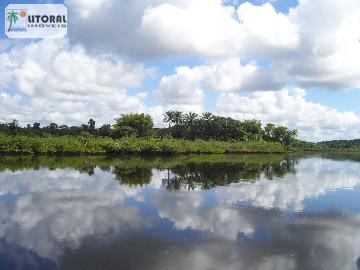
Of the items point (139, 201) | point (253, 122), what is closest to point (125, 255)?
point (139, 201)

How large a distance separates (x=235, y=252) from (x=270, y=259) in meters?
0.99

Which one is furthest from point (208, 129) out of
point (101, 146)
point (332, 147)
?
point (332, 147)

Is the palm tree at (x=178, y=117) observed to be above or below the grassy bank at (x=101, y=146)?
above

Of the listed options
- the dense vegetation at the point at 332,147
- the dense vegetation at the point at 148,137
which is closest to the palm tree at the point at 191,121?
the dense vegetation at the point at 148,137

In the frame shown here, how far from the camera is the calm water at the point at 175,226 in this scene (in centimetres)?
996

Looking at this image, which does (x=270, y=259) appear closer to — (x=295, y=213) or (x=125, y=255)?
(x=125, y=255)

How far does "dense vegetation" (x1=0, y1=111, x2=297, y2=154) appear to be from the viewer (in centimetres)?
5269

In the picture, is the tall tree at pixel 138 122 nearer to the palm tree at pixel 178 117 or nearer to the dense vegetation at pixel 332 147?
the palm tree at pixel 178 117

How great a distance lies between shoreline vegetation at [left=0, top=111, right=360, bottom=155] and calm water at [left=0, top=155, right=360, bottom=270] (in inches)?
1166

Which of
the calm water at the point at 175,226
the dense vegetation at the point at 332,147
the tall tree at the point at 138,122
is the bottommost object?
the calm water at the point at 175,226

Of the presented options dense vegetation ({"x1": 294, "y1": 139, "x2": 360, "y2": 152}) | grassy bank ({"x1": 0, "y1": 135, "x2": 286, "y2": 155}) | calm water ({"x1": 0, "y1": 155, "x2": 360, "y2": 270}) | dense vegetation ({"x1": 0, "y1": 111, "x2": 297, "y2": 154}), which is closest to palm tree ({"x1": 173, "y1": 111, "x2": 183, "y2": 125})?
dense vegetation ({"x1": 0, "y1": 111, "x2": 297, "y2": 154})

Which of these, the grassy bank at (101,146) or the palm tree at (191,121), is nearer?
the grassy bank at (101,146)

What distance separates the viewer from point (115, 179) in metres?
26.6

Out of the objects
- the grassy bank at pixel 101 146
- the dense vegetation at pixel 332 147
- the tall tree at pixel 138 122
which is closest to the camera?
the grassy bank at pixel 101 146
